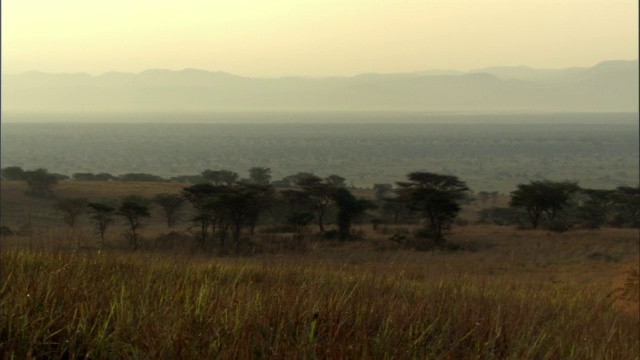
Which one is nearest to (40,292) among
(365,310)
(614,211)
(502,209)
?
(365,310)

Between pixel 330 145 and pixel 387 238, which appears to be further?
pixel 330 145

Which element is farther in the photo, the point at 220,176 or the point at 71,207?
the point at 220,176

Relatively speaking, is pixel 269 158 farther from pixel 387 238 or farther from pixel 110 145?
pixel 387 238

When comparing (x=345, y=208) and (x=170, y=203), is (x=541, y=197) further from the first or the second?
(x=170, y=203)

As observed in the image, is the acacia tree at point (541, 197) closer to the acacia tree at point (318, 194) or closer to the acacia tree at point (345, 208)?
the acacia tree at point (345, 208)

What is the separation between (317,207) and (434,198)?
5.97 meters

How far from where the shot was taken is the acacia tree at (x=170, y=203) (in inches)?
1149

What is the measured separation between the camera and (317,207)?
3117 centimetres

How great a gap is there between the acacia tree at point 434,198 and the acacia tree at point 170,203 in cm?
1163

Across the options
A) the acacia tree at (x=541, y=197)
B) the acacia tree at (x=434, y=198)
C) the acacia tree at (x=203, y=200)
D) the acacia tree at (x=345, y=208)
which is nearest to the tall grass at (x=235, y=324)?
the acacia tree at (x=203, y=200)

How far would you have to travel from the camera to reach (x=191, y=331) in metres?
2.74

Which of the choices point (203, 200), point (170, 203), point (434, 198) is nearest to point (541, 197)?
point (434, 198)

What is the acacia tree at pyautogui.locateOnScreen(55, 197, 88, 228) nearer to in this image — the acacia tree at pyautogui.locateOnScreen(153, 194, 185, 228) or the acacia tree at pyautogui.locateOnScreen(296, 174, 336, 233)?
the acacia tree at pyautogui.locateOnScreen(153, 194, 185, 228)

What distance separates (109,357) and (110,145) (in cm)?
10714
